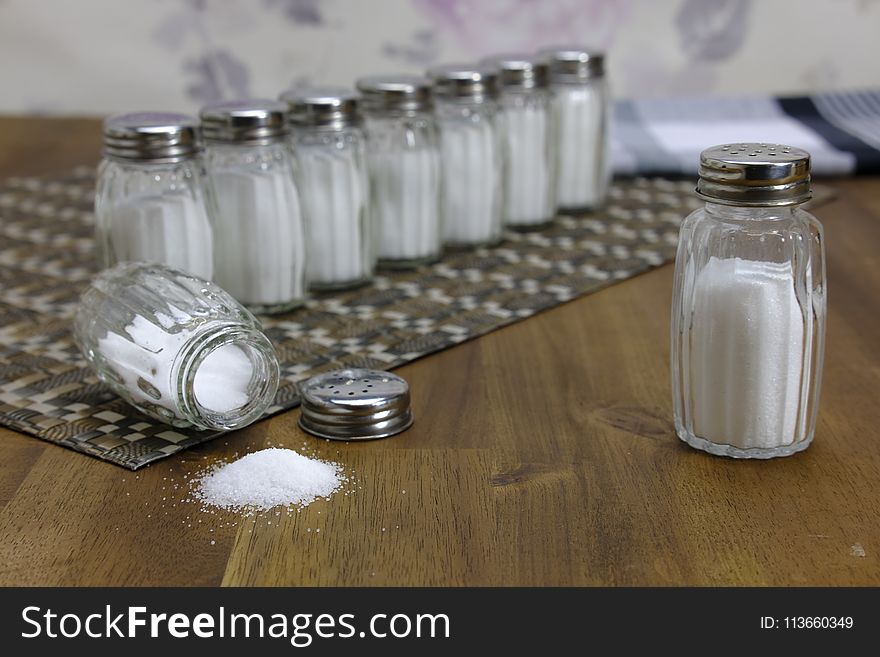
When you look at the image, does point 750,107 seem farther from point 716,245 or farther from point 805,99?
point 716,245

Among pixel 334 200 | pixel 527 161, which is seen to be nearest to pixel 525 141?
pixel 527 161

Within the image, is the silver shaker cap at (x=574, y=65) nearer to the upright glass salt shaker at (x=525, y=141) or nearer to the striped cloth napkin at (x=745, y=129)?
the upright glass salt shaker at (x=525, y=141)

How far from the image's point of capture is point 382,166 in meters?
1.23

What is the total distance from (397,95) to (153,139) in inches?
11.6

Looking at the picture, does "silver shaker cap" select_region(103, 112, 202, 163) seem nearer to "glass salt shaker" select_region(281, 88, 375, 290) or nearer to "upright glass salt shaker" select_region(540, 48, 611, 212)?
"glass salt shaker" select_region(281, 88, 375, 290)

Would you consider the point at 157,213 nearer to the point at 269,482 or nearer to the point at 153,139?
the point at 153,139

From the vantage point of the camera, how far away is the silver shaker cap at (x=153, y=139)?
101 centimetres

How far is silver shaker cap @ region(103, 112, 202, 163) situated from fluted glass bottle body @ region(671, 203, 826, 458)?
448 millimetres

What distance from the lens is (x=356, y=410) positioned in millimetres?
844

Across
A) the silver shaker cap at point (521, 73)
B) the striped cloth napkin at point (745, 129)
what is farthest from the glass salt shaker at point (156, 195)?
the striped cloth napkin at point (745, 129)

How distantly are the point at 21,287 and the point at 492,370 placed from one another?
0.52m

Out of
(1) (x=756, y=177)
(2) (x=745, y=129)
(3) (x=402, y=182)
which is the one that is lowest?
(2) (x=745, y=129)

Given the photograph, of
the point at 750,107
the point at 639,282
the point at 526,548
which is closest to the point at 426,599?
the point at 526,548

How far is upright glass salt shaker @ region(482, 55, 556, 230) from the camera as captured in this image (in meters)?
1.37
